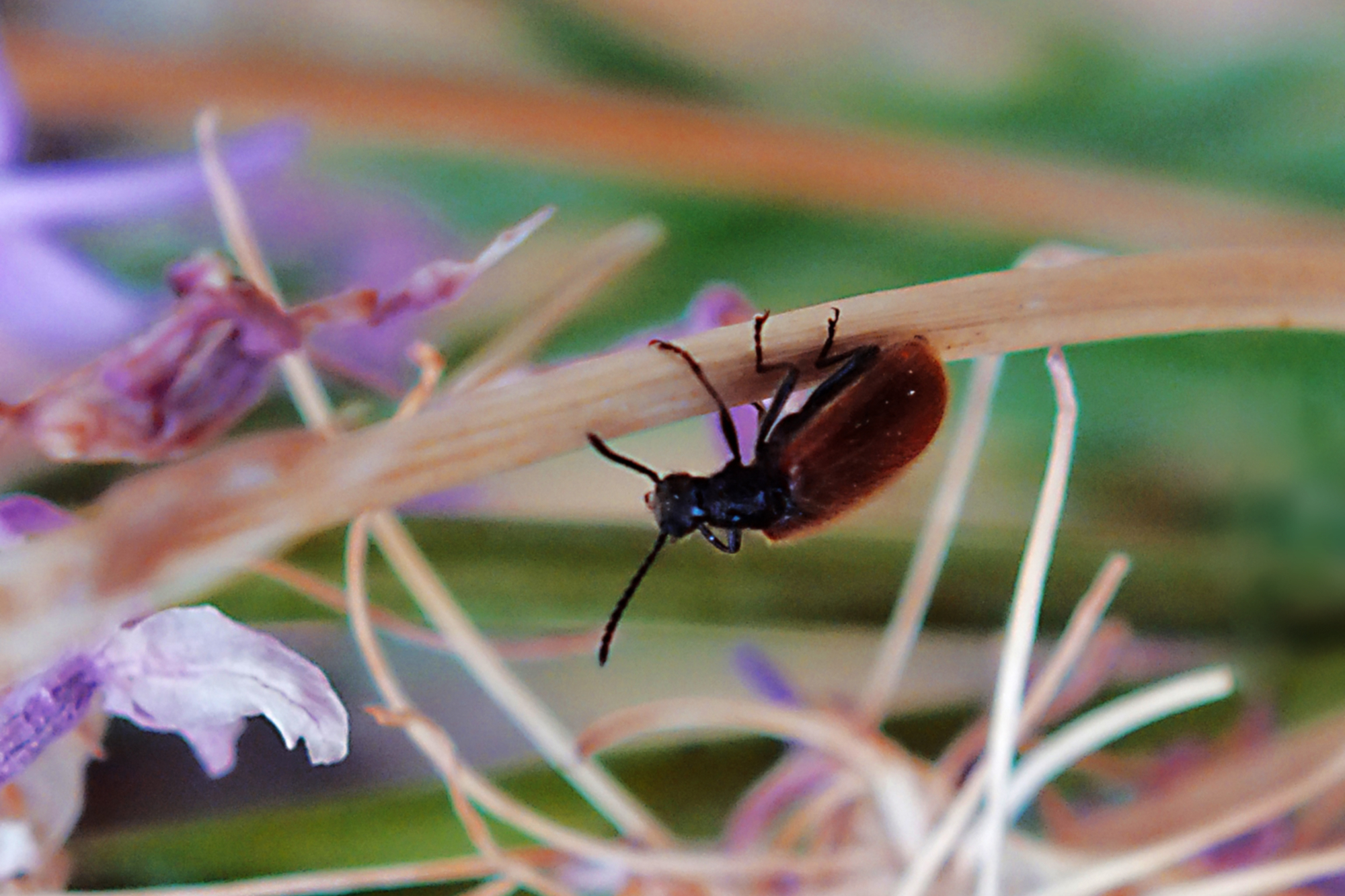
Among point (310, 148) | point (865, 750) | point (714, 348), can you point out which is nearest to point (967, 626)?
point (865, 750)

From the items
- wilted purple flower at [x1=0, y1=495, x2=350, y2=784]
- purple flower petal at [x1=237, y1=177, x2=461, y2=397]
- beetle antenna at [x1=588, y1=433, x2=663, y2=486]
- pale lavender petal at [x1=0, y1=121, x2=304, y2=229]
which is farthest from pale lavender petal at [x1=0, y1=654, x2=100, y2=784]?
purple flower petal at [x1=237, y1=177, x2=461, y2=397]

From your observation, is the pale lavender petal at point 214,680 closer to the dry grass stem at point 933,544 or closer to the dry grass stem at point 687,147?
the dry grass stem at point 933,544

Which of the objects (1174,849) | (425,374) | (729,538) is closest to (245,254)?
(425,374)

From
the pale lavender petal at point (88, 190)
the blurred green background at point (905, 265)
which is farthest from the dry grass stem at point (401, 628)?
the pale lavender petal at point (88, 190)

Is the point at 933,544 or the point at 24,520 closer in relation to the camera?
Answer: the point at 24,520

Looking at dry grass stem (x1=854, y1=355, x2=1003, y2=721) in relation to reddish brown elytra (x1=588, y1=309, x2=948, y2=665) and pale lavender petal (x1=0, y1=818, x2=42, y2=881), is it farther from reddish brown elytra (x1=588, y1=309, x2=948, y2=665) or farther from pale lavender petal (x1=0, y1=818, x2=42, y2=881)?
pale lavender petal (x1=0, y1=818, x2=42, y2=881)

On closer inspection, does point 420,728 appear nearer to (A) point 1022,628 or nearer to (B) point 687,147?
(A) point 1022,628
